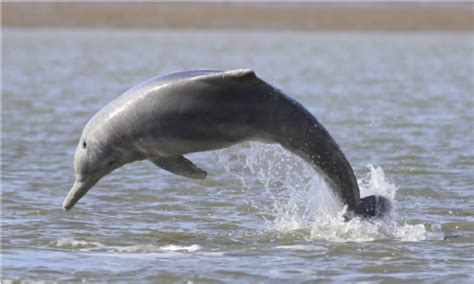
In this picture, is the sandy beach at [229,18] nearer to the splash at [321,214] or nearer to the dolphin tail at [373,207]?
the splash at [321,214]

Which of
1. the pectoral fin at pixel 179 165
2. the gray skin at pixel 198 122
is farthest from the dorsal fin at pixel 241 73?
the pectoral fin at pixel 179 165

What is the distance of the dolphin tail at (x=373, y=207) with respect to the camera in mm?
12164

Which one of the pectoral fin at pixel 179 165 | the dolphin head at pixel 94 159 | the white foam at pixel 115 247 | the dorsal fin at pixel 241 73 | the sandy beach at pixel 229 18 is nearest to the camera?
the dorsal fin at pixel 241 73

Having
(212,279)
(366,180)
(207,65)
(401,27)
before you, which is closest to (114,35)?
(401,27)

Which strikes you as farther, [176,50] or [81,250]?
[176,50]

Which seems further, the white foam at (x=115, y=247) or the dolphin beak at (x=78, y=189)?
the dolphin beak at (x=78, y=189)

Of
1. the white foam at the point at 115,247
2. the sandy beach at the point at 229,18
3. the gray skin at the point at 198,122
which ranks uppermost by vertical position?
the sandy beach at the point at 229,18

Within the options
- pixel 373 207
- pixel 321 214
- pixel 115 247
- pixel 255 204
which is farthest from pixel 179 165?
pixel 255 204

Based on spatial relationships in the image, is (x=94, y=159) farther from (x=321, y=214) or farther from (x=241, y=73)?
(x=321, y=214)

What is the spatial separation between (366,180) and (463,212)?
5.51ft

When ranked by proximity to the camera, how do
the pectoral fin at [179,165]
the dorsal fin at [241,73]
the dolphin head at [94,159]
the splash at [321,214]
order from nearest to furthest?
the dorsal fin at [241,73] < the dolphin head at [94,159] < the pectoral fin at [179,165] < the splash at [321,214]

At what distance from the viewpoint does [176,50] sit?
49.6 m

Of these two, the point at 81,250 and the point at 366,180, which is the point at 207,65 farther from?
the point at 81,250

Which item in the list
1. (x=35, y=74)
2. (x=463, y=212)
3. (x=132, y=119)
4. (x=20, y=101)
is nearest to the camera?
(x=132, y=119)
